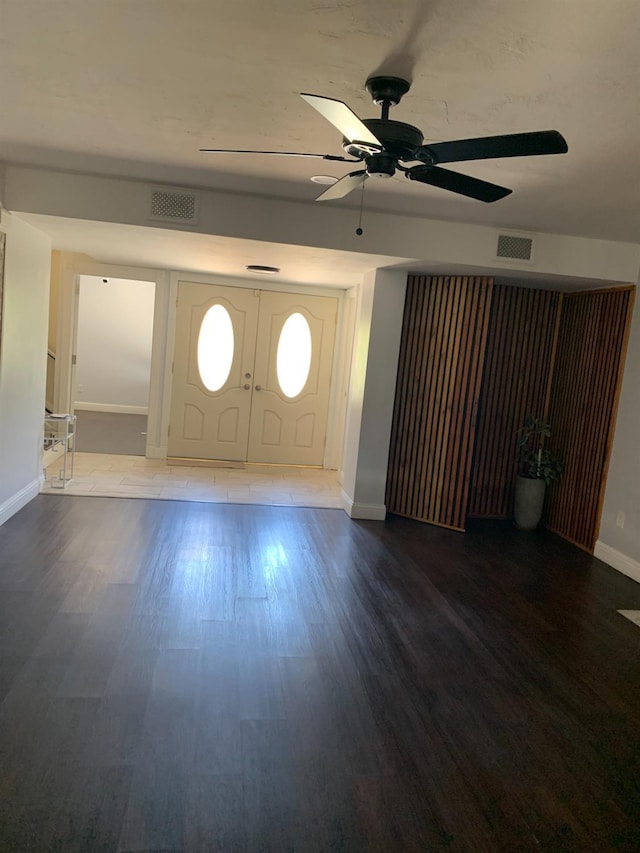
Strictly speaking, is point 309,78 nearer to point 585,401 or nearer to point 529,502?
point 585,401

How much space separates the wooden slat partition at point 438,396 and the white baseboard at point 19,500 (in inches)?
125

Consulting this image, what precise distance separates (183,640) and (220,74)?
2604 millimetres

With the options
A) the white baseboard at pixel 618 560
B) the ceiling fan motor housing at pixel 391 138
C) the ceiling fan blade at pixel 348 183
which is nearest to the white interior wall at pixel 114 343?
the white baseboard at pixel 618 560

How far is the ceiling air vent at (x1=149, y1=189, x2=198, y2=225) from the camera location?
438 centimetres

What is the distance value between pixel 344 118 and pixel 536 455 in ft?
14.4

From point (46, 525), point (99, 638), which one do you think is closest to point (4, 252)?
point (46, 525)

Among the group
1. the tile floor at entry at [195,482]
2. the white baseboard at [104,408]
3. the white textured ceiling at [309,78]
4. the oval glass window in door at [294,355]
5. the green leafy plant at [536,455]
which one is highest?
the white textured ceiling at [309,78]

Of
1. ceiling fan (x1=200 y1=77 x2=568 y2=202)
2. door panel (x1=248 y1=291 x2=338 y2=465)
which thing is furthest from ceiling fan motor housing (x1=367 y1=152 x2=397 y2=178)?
door panel (x1=248 y1=291 x2=338 y2=465)

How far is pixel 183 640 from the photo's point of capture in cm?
319

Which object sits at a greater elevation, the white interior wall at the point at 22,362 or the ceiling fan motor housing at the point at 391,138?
the ceiling fan motor housing at the point at 391,138

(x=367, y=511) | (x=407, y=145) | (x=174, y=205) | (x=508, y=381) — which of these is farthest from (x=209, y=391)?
(x=407, y=145)

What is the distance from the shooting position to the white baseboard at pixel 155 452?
7473 mm

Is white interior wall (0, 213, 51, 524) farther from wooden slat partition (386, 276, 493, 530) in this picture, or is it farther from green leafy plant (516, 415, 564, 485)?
green leafy plant (516, 415, 564, 485)

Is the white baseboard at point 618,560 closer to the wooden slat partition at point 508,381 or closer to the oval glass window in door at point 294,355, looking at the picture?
the wooden slat partition at point 508,381
